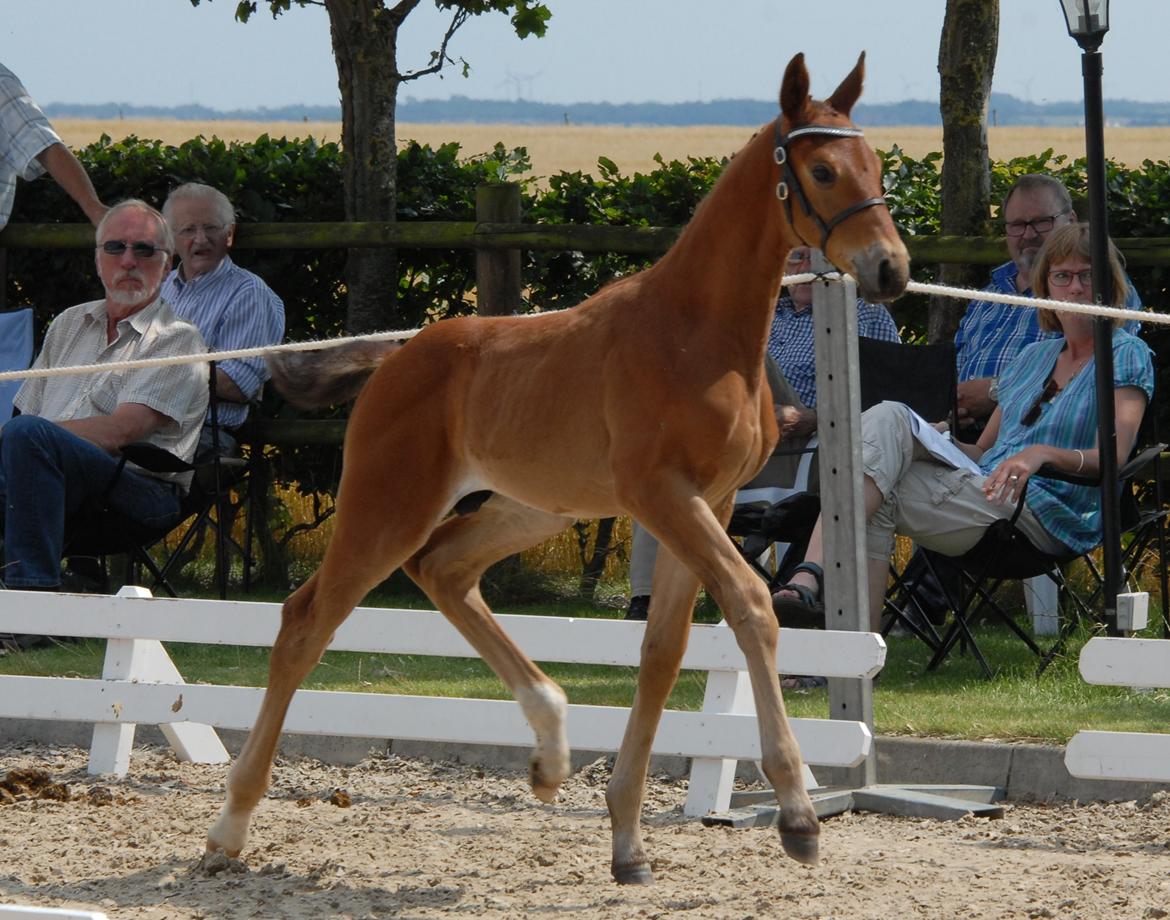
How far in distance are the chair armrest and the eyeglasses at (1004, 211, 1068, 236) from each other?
3521 millimetres

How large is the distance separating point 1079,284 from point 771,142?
281 cm

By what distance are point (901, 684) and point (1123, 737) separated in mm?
1590

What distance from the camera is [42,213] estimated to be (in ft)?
29.5

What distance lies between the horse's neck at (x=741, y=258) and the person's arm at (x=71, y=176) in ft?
15.9

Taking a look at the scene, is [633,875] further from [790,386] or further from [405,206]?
[405,206]

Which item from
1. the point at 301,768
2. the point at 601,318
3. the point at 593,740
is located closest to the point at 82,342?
the point at 301,768

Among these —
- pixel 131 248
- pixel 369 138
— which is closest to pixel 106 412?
pixel 131 248

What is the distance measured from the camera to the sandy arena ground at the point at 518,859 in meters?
3.92

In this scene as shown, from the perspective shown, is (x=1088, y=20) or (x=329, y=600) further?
(x=1088, y=20)

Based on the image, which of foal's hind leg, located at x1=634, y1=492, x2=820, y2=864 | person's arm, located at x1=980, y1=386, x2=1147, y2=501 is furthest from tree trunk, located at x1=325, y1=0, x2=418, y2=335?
foal's hind leg, located at x1=634, y1=492, x2=820, y2=864

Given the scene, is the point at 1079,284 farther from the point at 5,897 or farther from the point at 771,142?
the point at 5,897

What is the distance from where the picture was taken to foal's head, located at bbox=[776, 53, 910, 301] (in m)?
3.65

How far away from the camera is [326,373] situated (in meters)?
4.95

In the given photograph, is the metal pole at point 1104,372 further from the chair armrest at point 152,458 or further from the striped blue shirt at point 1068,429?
the chair armrest at point 152,458
